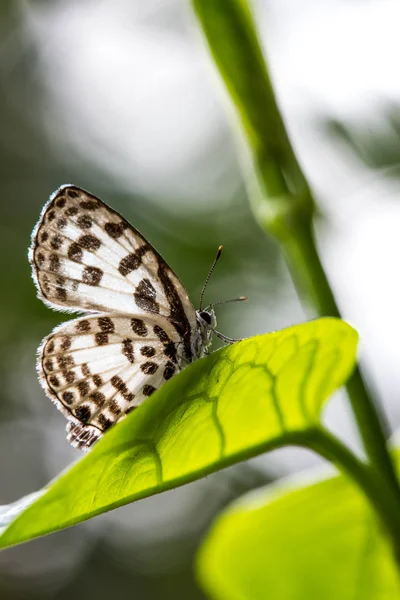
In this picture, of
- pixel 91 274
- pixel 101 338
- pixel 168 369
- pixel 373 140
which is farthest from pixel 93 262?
pixel 373 140

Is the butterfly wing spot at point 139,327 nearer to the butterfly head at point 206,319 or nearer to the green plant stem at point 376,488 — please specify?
the butterfly head at point 206,319

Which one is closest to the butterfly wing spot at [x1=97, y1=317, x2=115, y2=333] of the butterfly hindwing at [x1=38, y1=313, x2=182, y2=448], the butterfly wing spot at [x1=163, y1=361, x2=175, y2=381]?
the butterfly hindwing at [x1=38, y1=313, x2=182, y2=448]

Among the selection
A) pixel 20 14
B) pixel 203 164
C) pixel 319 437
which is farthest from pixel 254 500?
pixel 20 14

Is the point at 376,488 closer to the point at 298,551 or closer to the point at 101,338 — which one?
the point at 298,551

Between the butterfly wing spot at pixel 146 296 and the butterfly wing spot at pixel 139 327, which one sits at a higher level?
the butterfly wing spot at pixel 146 296

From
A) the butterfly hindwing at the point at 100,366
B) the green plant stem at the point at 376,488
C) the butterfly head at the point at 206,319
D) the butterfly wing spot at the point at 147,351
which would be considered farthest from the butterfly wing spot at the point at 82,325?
the green plant stem at the point at 376,488

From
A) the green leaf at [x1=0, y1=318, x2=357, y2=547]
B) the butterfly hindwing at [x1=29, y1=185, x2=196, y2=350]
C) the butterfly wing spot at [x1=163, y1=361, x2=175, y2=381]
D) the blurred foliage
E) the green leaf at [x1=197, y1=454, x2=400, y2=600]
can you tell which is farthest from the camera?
the blurred foliage

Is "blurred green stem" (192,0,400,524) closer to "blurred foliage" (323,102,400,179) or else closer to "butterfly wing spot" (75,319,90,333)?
"butterfly wing spot" (75,319,90,333)

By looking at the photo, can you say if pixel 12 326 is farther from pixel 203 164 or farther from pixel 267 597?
Answer: pixel 267 597
